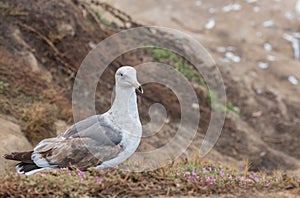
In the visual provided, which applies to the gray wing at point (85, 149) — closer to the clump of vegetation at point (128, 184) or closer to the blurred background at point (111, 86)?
the clump of vegetation at point (128, 184)

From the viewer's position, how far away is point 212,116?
41.5 ft

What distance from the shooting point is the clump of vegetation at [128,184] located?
5.14 metres

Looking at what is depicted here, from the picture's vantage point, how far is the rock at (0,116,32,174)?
6903 millimetres

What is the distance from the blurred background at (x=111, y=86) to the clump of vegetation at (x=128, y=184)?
1.65 meters

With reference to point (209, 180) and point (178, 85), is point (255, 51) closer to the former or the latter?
point (178, 85)

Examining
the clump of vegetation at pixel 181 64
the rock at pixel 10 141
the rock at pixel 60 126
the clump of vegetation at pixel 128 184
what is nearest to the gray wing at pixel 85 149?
the clump of vegetation at pixel 128 184

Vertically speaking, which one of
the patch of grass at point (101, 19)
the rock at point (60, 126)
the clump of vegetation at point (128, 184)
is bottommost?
the clump of vegetation at point (128, 184)

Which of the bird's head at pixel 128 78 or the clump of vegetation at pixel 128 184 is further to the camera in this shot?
the bird's head at pixel 128 78

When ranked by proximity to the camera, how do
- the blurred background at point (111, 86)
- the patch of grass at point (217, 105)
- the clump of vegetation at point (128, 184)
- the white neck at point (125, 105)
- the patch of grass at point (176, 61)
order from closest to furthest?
the clump of vegetation at point (128, 184)
the white neck at point (125, 105)
the blurred background at point (111, 86)
the patch of grass at point (217, 105)
the patch of grass at point (176, 61)

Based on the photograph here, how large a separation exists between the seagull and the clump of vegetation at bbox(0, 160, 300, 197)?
0.28m

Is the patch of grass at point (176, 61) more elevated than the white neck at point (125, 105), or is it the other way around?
the patch of grass at point (176, 61)

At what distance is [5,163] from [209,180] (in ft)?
9.14

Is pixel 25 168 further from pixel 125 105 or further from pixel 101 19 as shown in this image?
pixel 101 19

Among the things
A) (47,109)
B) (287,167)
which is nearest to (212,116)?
(287,167)
